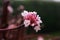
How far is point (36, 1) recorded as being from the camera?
5219 mm

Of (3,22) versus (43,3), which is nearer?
(3,22)

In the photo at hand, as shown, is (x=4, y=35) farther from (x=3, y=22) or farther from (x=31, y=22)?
(x=31, y=22)

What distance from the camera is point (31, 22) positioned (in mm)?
832

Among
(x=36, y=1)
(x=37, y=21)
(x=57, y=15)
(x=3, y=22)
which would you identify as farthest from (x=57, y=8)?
(x=37, y=21)

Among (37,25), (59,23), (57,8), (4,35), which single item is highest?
(37,25)

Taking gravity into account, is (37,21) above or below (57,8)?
above

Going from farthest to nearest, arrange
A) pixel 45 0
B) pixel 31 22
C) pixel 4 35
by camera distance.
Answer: pixel 45 0
pixel 4 35
pixel 31 22

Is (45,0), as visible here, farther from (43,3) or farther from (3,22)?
(3,22)

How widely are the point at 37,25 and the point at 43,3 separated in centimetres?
443

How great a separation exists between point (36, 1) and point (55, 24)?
0.69 meters

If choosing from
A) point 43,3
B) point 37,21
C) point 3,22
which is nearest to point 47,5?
point 43,3

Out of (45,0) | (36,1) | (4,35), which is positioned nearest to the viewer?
(4,35)

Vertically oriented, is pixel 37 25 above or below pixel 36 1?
above

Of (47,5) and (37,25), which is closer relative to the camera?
(37,25)
